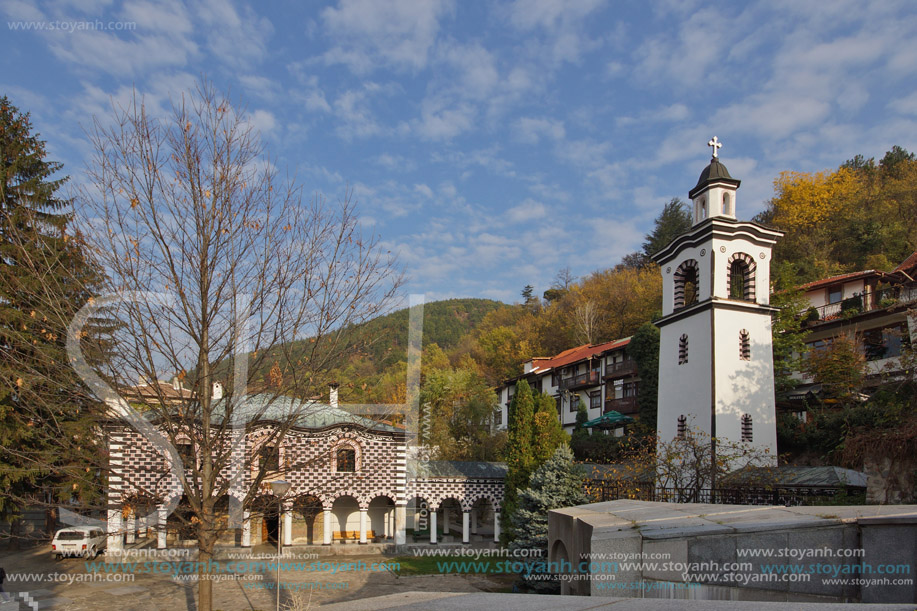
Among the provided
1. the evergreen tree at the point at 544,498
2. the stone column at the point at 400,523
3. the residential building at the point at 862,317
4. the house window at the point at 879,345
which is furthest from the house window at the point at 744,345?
the stone column at the point at 400,523

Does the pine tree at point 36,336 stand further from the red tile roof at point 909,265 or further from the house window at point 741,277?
the red tile roof at point 909,265

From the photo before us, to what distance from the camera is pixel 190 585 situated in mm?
16156

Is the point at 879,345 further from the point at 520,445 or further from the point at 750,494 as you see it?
the point at 520,445

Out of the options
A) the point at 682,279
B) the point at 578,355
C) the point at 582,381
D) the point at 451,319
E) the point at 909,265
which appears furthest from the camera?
the point at 451,319

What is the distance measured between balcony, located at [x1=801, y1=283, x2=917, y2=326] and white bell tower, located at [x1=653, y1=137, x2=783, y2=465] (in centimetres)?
796

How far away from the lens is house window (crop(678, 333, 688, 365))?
21.5 m

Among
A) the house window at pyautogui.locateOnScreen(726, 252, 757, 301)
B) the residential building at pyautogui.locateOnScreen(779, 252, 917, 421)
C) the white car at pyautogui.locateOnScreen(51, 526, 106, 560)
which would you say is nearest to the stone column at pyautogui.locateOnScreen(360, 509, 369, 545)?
the white car at pyautogui.locateOnScreen(51, 526, 106, 560)

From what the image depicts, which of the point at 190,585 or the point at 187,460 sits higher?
the point at 187,460

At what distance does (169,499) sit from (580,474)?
378 inches

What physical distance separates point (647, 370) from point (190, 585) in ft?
76.6

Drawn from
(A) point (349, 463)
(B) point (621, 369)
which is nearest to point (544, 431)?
(A) point (349, 463)

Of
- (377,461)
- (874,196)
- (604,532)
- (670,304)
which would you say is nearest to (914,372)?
(670,304)

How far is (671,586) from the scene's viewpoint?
5562 mm

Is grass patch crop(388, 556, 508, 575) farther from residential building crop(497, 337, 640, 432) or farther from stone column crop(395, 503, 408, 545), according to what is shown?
residential building crop(497, 337, 640, 432)
